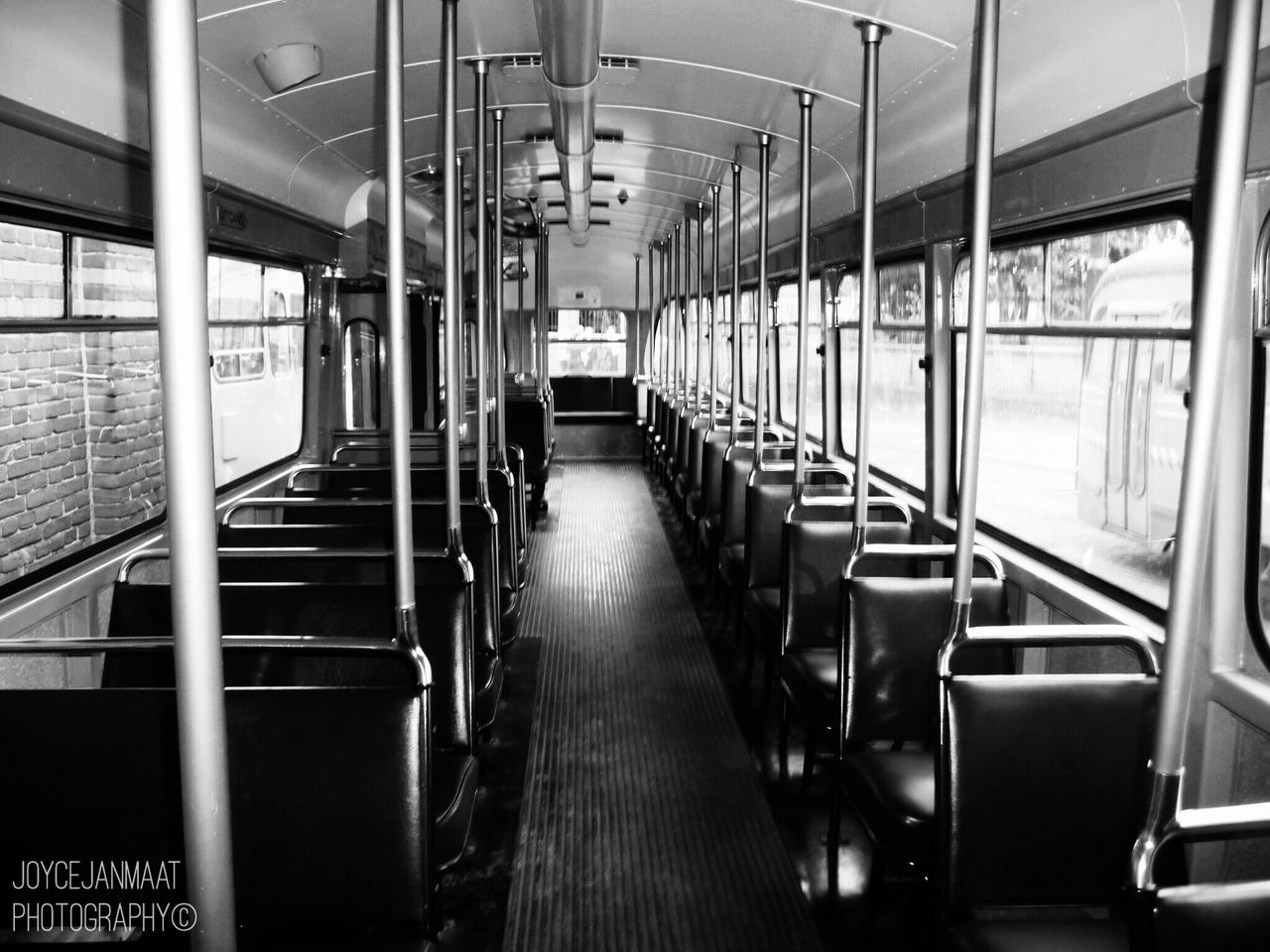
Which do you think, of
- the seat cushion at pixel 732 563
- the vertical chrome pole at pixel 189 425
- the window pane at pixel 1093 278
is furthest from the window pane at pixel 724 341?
the vertical chrome pole at pixel 189 425

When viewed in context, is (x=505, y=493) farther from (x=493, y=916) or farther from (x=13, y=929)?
(x=13, y=929)

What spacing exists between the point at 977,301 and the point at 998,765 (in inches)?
35.7

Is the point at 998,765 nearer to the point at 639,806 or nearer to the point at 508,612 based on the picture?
the point at 639,806

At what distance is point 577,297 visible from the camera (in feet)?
46.1

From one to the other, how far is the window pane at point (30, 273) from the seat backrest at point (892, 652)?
2.23 metres

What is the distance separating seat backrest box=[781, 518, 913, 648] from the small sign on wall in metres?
10.5

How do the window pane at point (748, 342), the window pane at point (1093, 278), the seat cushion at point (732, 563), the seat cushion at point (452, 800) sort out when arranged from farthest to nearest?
the window pane at point (748, 342)
the seat cushion at point (732, 563)
the window pane at point (1093, 278)
the seat cushion at point (452, 800)

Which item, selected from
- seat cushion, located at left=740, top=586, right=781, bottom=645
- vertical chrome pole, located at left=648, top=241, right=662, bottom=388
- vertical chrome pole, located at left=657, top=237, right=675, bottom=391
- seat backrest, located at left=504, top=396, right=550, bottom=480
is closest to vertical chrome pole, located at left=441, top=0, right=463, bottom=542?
seat cushion, located at left=740, top=586, right=781, bottom=645

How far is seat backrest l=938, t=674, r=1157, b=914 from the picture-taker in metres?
2.08

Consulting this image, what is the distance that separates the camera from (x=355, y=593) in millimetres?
2766

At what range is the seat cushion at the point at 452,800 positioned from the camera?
2479 mm

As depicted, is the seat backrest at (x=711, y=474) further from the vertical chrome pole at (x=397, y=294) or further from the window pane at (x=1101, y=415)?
the vertical chrome pole at (x=397, y=294)

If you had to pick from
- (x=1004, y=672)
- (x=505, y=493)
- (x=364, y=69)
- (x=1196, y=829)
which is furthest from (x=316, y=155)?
(x=1196, y=829)

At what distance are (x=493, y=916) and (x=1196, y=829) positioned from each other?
1939mm
